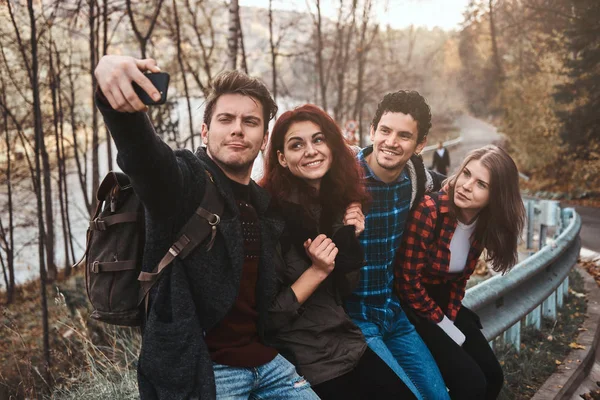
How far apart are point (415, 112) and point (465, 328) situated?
1.35m

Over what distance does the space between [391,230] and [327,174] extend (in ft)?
1.65

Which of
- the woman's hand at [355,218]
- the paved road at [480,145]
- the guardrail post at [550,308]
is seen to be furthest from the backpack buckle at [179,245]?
the paved road at [480,145]

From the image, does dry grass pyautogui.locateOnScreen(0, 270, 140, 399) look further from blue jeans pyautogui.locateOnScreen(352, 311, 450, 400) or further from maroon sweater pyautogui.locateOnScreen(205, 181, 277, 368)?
blue jeans pyautogui.locateOnScreen(352, 311, 450, 400)

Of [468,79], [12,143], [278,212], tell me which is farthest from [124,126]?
[468,79]

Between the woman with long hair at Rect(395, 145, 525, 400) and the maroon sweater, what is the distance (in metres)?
1.12

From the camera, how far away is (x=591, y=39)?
572 inches

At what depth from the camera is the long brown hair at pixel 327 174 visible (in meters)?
2.51

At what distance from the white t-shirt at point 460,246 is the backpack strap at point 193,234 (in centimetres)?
165

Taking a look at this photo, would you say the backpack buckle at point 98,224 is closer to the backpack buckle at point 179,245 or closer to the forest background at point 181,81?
the backpack buckle at point 179,245

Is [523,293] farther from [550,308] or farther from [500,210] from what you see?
[500,210]

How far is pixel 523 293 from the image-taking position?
4.02 metres

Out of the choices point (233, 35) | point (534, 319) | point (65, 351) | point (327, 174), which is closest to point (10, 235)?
point (65, 351)

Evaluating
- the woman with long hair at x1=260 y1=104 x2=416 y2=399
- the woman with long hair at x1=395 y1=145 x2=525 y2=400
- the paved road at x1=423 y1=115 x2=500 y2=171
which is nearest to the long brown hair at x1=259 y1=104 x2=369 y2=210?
the woman with long hair at x1=260 y1=104 x2=416 y2=399

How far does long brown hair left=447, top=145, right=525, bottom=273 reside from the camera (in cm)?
293
